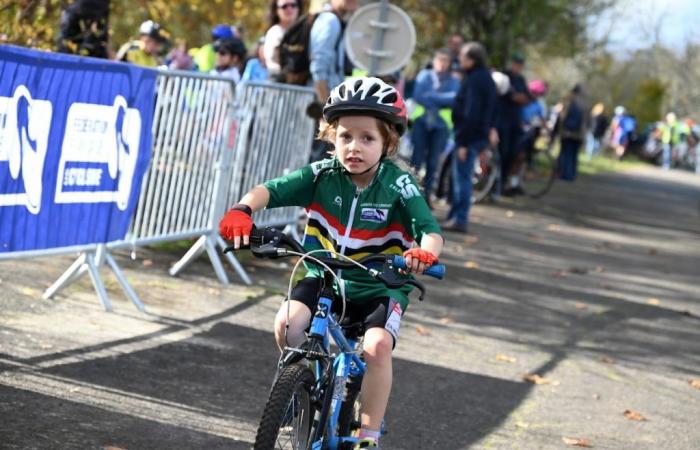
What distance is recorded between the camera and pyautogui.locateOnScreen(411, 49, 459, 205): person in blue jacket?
1803cm

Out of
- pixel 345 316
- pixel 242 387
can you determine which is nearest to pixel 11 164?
pixel 242 387

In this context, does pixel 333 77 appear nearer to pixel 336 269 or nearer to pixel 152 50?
pixel 152 50

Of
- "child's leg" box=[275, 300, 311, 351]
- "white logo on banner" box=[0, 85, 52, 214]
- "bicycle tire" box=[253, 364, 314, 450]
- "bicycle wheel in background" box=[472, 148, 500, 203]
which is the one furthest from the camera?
"bicycle wheel in background" box=[472, 148, 500, 203]

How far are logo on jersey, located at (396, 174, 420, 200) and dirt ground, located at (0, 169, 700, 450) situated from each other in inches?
59.2

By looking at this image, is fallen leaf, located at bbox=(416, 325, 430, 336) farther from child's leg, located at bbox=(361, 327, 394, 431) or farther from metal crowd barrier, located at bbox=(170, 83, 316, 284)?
child's leg, located at bbox=(361, 327, 394, 431)

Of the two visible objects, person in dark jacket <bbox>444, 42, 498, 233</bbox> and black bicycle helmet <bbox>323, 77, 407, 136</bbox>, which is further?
person in dark jacket <bbox>444, 42, 498, 233</bbox>

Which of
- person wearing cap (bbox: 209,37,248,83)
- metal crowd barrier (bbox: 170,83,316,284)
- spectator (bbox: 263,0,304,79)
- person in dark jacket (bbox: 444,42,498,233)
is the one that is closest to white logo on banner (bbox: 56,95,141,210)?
metal crowd barrier (bbox: 170,83,316,284)

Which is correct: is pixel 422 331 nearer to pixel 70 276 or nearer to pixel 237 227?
pixel 70 276

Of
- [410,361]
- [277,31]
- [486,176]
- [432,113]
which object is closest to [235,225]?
[410,361]

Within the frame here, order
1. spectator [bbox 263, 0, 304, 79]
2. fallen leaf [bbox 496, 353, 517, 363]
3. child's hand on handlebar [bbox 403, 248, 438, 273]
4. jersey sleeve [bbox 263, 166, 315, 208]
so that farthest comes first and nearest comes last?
spectator [bbox 263, 0, 304, 79] < fallen leaf [bbox 496, 353, 517, 363] < jersey sleeve [bbox 263, 166, 315, 208] < child's hand on handlebar [bbox 403, 248, 438, 273]

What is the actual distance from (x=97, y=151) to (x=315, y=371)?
394cm

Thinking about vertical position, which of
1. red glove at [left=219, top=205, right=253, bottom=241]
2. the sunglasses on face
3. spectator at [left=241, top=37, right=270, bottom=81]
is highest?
the sunglasses on face

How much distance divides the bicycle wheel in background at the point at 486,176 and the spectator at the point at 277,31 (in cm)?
720

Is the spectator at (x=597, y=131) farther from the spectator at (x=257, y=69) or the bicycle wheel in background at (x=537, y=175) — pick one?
the spectator at (x=257, y=69)
